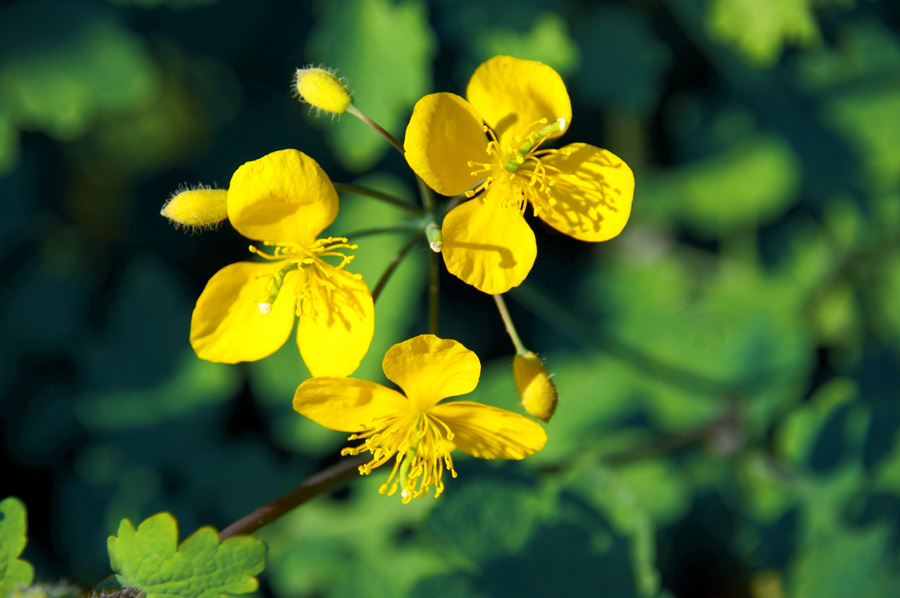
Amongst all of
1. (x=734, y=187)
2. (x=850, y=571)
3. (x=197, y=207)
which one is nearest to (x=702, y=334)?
(x=734, y=187)

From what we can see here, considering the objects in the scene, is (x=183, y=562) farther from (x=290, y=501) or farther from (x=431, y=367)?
(x=431, y=367)

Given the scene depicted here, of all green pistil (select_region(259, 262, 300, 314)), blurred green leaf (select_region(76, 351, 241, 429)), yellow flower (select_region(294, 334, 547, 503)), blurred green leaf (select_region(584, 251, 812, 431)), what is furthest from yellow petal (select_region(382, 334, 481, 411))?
blurred green leaf (select_region(76, 351, 241, 429))

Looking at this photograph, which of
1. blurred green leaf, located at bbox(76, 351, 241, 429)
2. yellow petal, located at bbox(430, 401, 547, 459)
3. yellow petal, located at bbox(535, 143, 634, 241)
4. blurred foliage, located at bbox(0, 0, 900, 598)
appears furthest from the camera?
blurred green leaf, located at bbox(76, 351, 241, 429)

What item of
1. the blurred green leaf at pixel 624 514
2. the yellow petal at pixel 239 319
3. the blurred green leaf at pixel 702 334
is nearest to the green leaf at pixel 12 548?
the yellow petal at pixel 239 319

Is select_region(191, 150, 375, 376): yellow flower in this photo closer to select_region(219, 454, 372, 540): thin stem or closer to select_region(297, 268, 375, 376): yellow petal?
select_region(297, 268, 375, 376): yellow petal

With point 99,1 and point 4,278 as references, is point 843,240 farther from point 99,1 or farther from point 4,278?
point 4,278

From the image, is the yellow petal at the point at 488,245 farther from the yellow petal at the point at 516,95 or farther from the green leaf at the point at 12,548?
the green leaf at the point at 12,548
